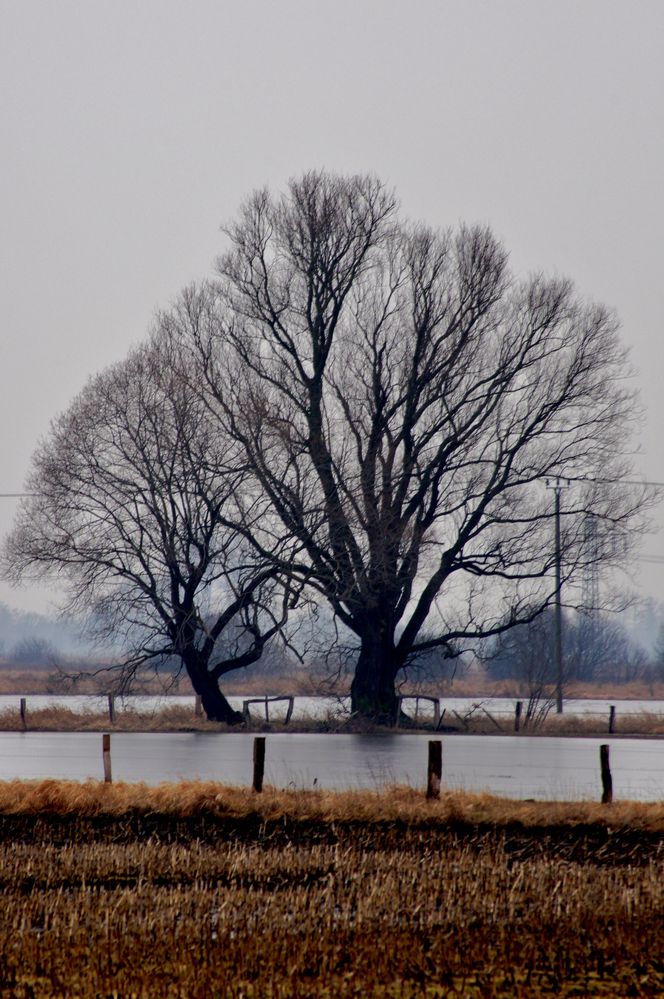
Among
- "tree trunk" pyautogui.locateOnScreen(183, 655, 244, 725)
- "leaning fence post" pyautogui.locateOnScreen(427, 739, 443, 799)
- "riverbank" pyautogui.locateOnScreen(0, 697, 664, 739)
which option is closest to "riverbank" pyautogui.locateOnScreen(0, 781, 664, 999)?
"leaning fence post" pyautogui.locateOnScreen(427, 739, 443, 799)

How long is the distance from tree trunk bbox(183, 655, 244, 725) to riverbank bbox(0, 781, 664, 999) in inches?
1011

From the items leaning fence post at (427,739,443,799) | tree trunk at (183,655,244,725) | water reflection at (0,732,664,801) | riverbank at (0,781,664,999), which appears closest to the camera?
riverbank at (0,781,664,999)

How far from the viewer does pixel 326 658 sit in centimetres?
4888

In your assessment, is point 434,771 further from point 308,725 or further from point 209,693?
point 209,693

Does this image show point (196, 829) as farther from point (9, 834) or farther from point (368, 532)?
point (368, 532)

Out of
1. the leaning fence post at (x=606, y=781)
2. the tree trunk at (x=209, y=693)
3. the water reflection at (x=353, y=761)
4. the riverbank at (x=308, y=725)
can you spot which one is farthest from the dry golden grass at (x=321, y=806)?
the tree trunk at (x=209, y=693)

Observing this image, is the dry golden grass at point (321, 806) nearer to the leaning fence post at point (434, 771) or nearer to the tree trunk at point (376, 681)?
the leaning fence post at point (434, 771)

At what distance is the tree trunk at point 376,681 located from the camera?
48000mm

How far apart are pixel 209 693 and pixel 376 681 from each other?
18.4 ft

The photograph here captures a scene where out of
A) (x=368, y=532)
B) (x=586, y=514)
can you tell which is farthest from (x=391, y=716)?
(x=586, y=514)

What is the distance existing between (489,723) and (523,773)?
20.7 meters

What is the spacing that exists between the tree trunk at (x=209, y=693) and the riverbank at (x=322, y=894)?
84.2ft

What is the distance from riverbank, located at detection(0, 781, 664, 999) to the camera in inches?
439

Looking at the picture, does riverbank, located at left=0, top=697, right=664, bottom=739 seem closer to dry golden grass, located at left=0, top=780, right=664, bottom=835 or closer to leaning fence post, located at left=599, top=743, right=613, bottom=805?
leaning fence post, located at left=599, top=743, right=613, bottom=805
